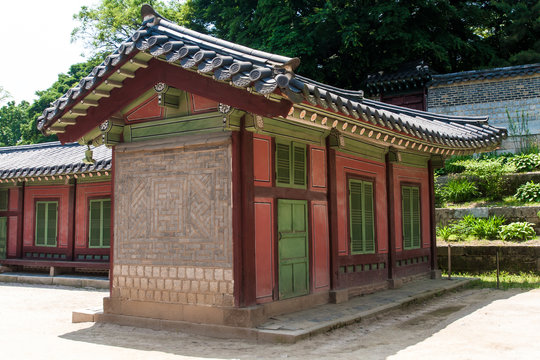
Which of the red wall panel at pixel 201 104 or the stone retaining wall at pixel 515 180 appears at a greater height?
the red wall panel at pixel 201 104

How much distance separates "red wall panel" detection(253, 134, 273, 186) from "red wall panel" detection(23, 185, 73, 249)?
28.4 feet

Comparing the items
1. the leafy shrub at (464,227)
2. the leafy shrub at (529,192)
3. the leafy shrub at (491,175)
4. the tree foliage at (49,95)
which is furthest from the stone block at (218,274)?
the tree foliage at (49,95)

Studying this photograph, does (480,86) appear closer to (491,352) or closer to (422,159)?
(422,159)

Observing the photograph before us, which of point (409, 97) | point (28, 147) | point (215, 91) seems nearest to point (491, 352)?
point (215, 91)

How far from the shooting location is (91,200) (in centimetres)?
1425

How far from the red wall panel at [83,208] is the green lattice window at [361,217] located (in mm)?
7254

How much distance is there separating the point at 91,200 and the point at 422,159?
8767 millimetres

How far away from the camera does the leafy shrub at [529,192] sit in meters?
16.1

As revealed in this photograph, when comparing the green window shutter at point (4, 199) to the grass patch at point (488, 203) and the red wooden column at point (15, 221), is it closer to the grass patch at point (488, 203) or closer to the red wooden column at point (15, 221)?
the red wooden column at point (15, 221)

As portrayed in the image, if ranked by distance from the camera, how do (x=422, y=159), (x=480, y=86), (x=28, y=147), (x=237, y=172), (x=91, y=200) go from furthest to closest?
(x=480, y=86), (x=28, y=147), (x=91, y=200), (x=422, y=159), (x=237, y=172)

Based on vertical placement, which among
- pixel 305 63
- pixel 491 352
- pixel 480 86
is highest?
pixel 305 63

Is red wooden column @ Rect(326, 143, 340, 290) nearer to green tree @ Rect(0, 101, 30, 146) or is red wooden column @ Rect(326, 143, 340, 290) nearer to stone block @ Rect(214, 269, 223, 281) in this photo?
stone block @ Rect(214, 269, 223, 281)

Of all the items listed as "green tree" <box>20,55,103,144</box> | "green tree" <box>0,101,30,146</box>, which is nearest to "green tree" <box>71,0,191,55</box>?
"green tree" <box>20,55,103,144</box>

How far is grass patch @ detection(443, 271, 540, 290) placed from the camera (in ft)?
38.5
